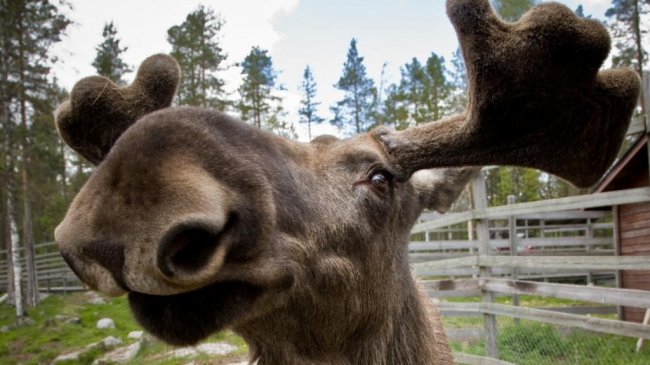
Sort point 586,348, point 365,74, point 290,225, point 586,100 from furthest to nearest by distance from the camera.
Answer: point 365,74 → point 586,348 → point 586,100 → point 290,225

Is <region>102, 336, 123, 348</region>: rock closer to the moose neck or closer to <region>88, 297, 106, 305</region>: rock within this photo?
<region>88, 297, 106, 305</region>: rock

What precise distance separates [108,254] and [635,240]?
14554 mm

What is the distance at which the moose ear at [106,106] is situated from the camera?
242 cm

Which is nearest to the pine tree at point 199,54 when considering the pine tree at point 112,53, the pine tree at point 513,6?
the pine tree at point 112,53

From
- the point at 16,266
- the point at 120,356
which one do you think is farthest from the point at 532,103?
the point at 16,266

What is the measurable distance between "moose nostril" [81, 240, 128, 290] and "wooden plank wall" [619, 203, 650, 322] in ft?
44.0

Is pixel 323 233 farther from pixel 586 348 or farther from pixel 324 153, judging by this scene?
pixel 586 348

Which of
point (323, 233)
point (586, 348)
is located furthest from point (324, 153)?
point (586, 348)

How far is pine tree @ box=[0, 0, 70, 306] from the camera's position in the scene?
20500 mm

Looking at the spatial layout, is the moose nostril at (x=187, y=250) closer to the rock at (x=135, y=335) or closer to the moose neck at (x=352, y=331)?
the moose neck at (x=352, y=331)

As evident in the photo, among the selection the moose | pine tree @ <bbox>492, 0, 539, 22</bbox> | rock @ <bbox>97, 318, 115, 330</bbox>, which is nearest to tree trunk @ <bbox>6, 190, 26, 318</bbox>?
rock @ <bbox>97, 318, 115, 330</bbox>

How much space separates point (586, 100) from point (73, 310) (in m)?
22.1

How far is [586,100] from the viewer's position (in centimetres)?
227

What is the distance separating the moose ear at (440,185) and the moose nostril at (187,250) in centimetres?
203
